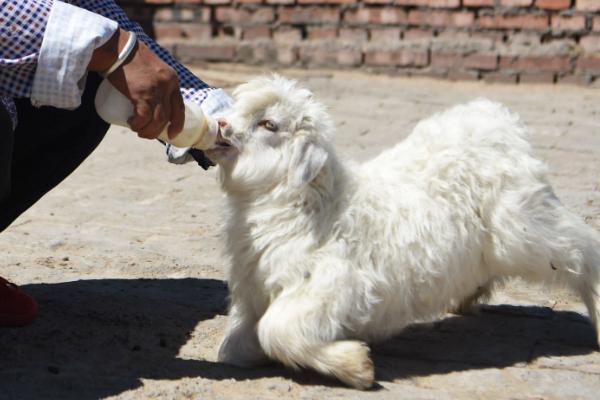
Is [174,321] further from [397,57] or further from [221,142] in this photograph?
[397,57]

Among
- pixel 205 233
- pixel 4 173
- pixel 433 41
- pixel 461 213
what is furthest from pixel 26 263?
pixel 433 41

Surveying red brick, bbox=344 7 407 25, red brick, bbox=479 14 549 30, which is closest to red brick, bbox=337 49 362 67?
red brick, bbox=344 7 407 25

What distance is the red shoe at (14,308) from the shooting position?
357 cm

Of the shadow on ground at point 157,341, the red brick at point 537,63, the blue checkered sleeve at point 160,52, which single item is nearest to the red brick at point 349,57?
the red brick at point 537,63

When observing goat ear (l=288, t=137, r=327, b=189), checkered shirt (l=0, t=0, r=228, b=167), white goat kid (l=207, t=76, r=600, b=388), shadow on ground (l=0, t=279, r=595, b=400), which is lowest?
shadow on ground (l=0, t=279, r=595, b=400)

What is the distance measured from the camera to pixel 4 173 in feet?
10.3

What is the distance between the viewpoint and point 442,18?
866cm

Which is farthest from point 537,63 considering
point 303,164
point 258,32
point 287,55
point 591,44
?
point 303,164

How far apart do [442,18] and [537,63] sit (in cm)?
93

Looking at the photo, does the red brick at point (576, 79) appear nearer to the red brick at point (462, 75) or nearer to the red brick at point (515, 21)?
the red brick at point (515, 21)

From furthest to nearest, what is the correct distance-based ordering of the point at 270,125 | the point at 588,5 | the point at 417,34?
the point at 417,34 < the point at 588,5 < the point at 270,125

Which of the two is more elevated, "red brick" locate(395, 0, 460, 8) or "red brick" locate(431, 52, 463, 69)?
"red brick" locate(395, 0, 460, 8)

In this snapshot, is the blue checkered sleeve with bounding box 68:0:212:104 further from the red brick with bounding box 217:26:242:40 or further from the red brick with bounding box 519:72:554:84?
the red brick with bounding box 217:26:242:40

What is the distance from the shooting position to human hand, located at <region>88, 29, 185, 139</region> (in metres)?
2.93
